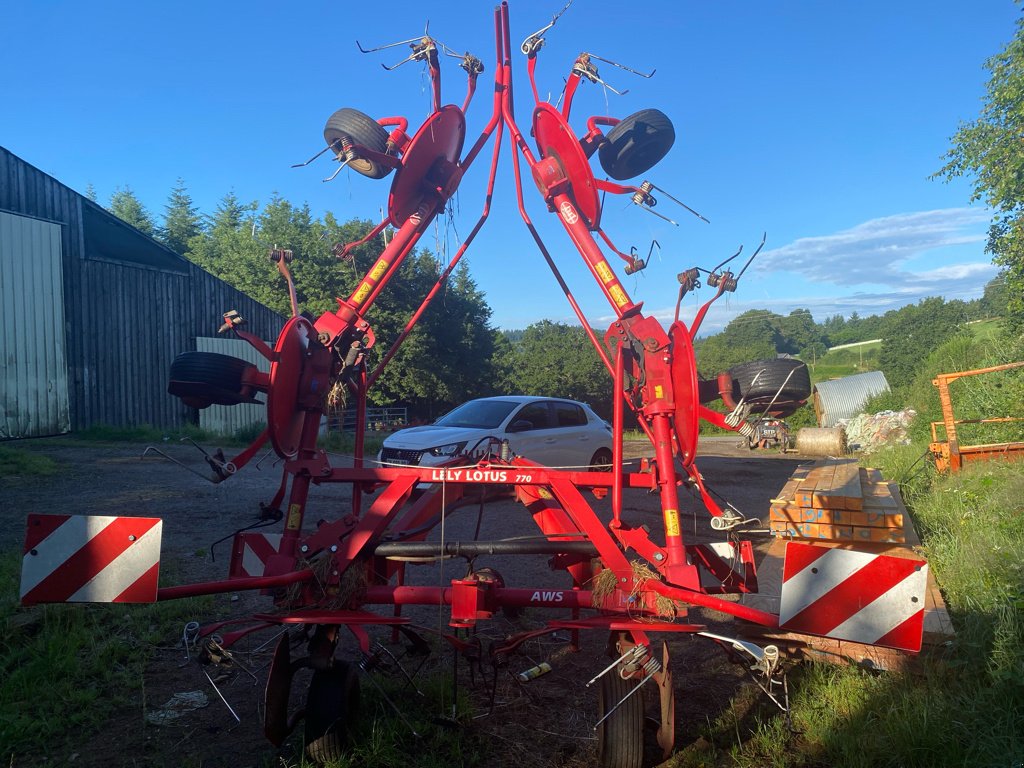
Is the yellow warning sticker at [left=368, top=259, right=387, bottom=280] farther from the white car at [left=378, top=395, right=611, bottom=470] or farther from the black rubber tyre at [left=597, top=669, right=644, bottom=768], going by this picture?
the white car at [left=378, top=395, right=611, bottom=470]

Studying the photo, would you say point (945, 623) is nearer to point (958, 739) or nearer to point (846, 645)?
point (846, 645)

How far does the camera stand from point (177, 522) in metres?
8.16

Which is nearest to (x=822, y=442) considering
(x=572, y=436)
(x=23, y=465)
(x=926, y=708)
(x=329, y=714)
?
(x=572, y=436)

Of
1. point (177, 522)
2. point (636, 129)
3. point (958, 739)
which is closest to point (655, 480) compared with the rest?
point (958, 739)

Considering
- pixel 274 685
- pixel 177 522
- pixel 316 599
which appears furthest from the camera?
pixel 177 522

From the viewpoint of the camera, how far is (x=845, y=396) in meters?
27.8

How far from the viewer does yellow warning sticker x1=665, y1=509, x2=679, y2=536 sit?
354cm

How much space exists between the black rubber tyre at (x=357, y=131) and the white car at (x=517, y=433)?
17.3ft

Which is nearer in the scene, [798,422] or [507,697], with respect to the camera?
[507,697]

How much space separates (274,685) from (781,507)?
15.3 feet

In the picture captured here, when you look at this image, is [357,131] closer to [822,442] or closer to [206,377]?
[206,377]

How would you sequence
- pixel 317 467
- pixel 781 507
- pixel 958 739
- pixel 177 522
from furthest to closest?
pixel 177 522 → pixel 781 507 → pixel 317 467 → pixel 958 739

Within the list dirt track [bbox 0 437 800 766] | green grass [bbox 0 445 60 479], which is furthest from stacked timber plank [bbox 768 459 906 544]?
green grass [bbox 0 445 60 479]

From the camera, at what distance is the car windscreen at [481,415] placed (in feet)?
33.5
